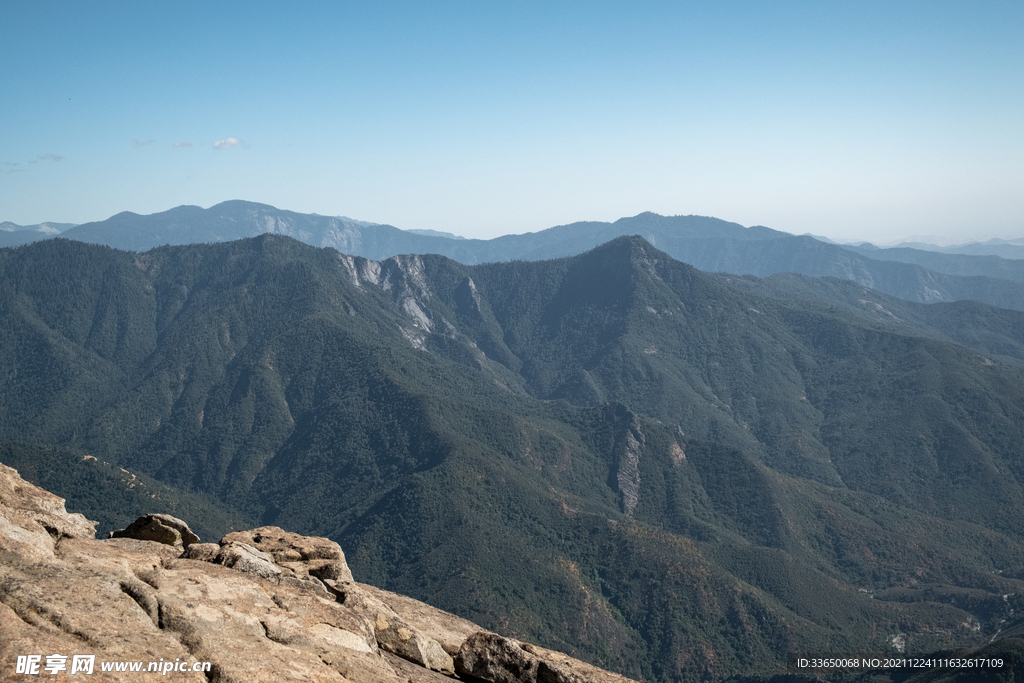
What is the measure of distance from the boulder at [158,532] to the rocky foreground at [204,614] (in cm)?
11

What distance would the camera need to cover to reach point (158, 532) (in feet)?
174

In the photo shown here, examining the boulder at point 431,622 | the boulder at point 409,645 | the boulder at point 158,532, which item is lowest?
the boulder at point 431,622

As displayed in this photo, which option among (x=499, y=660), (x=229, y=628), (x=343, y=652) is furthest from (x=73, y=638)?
(x=499, y=660)

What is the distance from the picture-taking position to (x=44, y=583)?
35188mm

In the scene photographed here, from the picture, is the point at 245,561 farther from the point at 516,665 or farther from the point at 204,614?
the point at 516,665

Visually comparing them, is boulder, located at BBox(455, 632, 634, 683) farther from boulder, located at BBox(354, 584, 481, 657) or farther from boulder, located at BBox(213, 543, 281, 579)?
boulder, located at BBox(213, 543, 281, 579)

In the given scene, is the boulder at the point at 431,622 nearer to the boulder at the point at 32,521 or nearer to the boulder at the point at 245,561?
the boulder at the point at 245,561

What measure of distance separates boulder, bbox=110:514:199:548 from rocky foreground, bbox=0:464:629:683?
111 millimetres

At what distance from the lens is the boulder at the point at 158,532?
5291 cm

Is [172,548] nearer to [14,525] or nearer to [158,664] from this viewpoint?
[14,525]

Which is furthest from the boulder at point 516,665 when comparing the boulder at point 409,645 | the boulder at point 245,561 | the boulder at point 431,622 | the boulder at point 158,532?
the boulder at point 158,532

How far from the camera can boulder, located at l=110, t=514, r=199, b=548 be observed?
52.9 meters

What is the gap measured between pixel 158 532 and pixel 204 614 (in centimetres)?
1871

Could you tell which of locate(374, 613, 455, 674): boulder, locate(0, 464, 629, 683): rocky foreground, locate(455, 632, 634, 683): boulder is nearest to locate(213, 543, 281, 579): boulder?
locate(0, 464, 629, 683): rocky foreground
